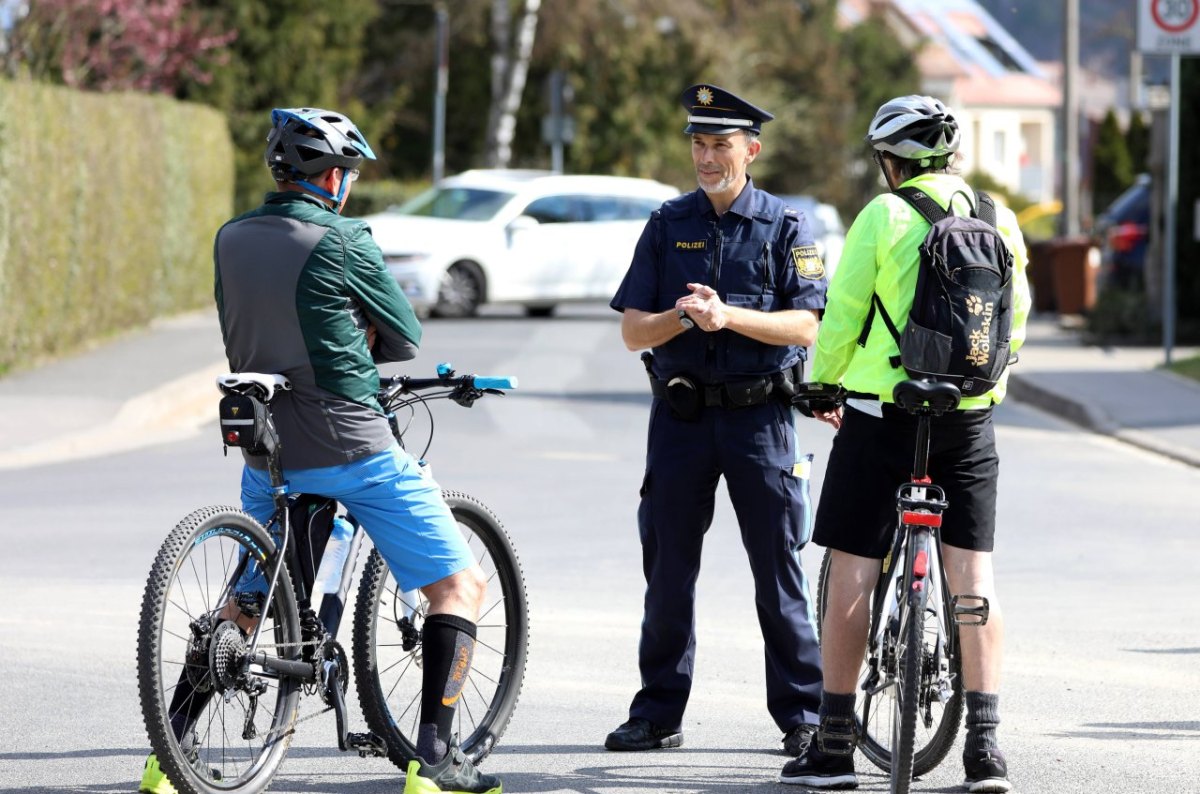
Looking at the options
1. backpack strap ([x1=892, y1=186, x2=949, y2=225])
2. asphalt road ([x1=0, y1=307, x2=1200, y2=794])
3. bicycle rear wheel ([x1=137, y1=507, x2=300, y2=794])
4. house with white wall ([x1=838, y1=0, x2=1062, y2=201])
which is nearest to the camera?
bicycle rear wheel ([x1=137, y1=507, x2=300, y2=794])

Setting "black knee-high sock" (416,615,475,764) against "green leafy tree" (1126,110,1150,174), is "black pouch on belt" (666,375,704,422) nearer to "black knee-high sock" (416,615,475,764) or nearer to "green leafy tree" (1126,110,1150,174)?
"black knee-high sock" (416,615,475,764)

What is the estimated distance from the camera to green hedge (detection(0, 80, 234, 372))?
16156 millimetres

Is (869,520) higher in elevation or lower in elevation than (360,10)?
lower

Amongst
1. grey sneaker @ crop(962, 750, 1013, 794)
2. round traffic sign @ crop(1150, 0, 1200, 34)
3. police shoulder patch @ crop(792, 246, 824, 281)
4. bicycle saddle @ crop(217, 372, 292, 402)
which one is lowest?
grey sneaker @ crop(962, 750, 1013, 794)

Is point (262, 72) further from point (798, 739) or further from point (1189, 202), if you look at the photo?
point (798, 739)

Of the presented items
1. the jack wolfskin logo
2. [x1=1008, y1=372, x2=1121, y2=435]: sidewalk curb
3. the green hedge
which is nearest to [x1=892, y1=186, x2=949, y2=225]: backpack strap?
the jack wolfskin logo

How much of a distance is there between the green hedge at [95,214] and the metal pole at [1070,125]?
13.0 metres

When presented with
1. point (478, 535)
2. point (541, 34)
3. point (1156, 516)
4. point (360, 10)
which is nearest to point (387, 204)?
point (360, 10)

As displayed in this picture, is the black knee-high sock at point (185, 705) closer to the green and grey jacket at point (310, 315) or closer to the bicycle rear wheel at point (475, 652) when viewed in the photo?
the bicycle rear wheel at point (475, 652)

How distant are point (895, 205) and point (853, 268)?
7.4 inches

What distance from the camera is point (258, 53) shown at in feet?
114

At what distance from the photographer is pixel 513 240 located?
2466cm

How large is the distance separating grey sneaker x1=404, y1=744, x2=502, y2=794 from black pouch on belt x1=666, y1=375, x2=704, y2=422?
3.93 feet

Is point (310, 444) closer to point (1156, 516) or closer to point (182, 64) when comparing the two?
point (1156, 516)
